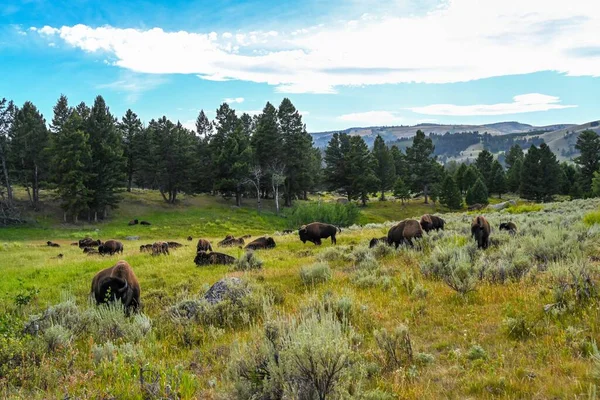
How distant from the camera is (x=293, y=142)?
64.6m

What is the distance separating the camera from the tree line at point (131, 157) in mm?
47875

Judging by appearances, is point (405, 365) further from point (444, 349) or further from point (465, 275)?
point (465, 275)

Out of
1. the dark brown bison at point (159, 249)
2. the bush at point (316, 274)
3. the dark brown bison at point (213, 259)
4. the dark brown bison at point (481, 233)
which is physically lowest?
the dark brown bison at point (159, 249)

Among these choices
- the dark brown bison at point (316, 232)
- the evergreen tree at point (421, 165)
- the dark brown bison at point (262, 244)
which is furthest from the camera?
the evergreen tree at point (421, 165)

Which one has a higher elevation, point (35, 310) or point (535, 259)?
point (535, 259)

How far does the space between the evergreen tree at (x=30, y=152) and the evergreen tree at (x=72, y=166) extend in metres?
4.76

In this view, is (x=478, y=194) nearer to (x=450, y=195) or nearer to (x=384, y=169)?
(x=450, y=195)

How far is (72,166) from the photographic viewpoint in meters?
46.8

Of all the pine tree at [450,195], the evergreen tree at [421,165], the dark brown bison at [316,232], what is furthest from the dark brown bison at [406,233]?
the evergreen tree at [421,165]

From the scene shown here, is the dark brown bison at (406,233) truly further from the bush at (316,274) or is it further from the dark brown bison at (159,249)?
the dark brown bison at (159,249)

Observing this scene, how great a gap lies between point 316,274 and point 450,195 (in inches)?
2598

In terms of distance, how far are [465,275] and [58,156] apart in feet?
172

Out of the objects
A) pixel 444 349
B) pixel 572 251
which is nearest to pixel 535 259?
pixel 572 251

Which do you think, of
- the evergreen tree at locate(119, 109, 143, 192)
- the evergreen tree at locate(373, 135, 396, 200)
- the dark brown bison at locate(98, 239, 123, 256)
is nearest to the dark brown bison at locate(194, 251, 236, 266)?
the dark brown bison at locate(98, 239, 123, 256)
